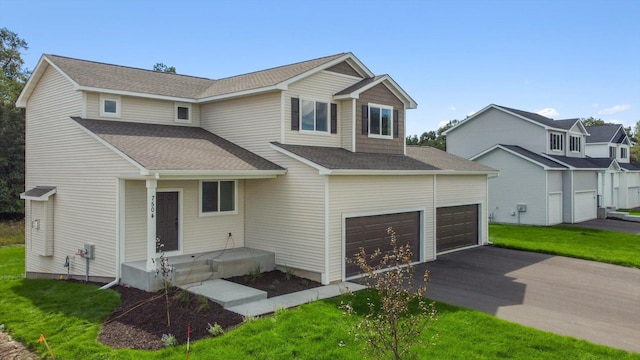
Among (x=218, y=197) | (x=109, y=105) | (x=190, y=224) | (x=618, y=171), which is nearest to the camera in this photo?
(x=190, y=224)

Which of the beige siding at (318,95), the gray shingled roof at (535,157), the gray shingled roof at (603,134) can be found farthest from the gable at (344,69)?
the gray shingled roof at (603,134)

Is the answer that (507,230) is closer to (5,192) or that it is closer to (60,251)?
(60,251)

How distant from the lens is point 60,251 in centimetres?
1541

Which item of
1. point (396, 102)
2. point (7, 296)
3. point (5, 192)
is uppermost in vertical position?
point (396, 102)

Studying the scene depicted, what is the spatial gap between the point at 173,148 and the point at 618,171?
3656 centimetres

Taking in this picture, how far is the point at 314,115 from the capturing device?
15789 mm

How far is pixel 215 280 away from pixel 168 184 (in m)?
3.25

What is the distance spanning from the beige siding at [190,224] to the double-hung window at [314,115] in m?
2.95

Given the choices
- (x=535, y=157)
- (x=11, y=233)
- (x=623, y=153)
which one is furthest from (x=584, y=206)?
(x=11, y=233)

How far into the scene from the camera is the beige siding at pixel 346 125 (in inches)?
642

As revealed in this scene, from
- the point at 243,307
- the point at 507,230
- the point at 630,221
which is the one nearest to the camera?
the point at 243,307

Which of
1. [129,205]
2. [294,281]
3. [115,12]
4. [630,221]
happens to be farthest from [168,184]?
[630,221]

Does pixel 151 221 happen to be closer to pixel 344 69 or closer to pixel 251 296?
pixel 251 296

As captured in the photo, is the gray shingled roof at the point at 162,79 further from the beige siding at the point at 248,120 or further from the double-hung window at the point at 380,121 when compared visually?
the double-hung window at the point at 380,121
